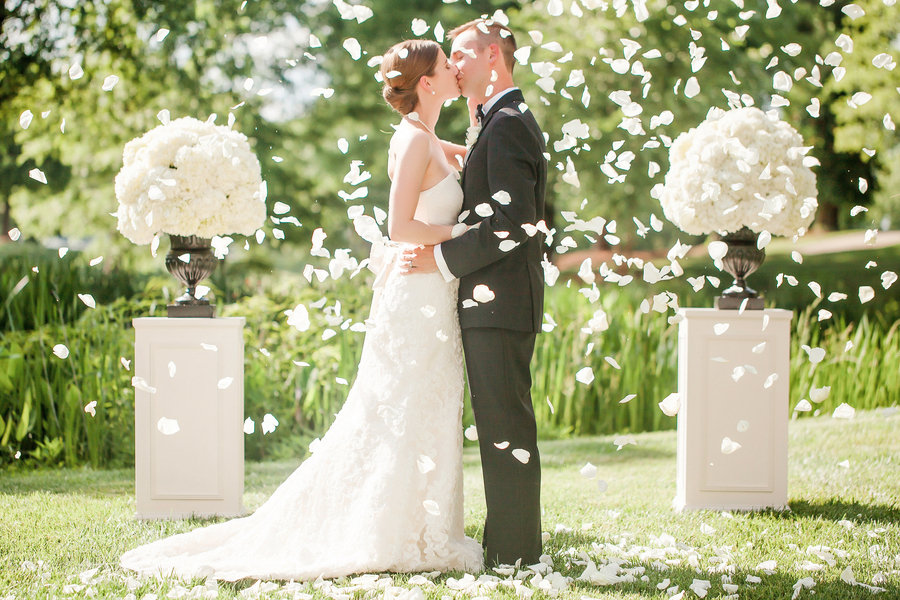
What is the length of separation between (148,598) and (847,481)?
3.85 m

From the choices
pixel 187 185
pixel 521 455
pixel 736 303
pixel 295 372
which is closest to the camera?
pixel 521 455

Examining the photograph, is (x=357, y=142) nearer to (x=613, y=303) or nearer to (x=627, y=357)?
(x=613, y=303)

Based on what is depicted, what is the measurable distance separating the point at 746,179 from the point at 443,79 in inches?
68.0

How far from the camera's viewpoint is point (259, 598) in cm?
299

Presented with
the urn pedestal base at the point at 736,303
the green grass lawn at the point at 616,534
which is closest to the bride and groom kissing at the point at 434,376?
the green grass lawn at the point at 616,534

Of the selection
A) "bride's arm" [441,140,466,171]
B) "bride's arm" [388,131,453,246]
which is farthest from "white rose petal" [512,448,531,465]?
"bride's arm" [441,140,466,171]

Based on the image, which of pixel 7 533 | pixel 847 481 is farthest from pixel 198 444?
pixel 847 481

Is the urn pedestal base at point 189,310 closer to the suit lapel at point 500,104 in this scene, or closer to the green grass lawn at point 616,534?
the green grass lawn at point 616,534

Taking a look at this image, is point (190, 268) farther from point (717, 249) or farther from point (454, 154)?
point (717, 249)

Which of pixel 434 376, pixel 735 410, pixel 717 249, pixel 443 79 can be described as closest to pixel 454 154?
pixel 443 79

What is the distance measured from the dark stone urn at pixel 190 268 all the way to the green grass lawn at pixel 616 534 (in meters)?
1.03

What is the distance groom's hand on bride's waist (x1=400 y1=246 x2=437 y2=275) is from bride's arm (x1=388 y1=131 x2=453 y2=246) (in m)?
0.07

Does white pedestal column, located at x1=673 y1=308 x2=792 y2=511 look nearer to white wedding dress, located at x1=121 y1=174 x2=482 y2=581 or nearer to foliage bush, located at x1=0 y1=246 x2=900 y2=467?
white wedding dress, located at x1=121 y1=174 x2=482 y2=581

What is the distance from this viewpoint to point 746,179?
13.9 ft
